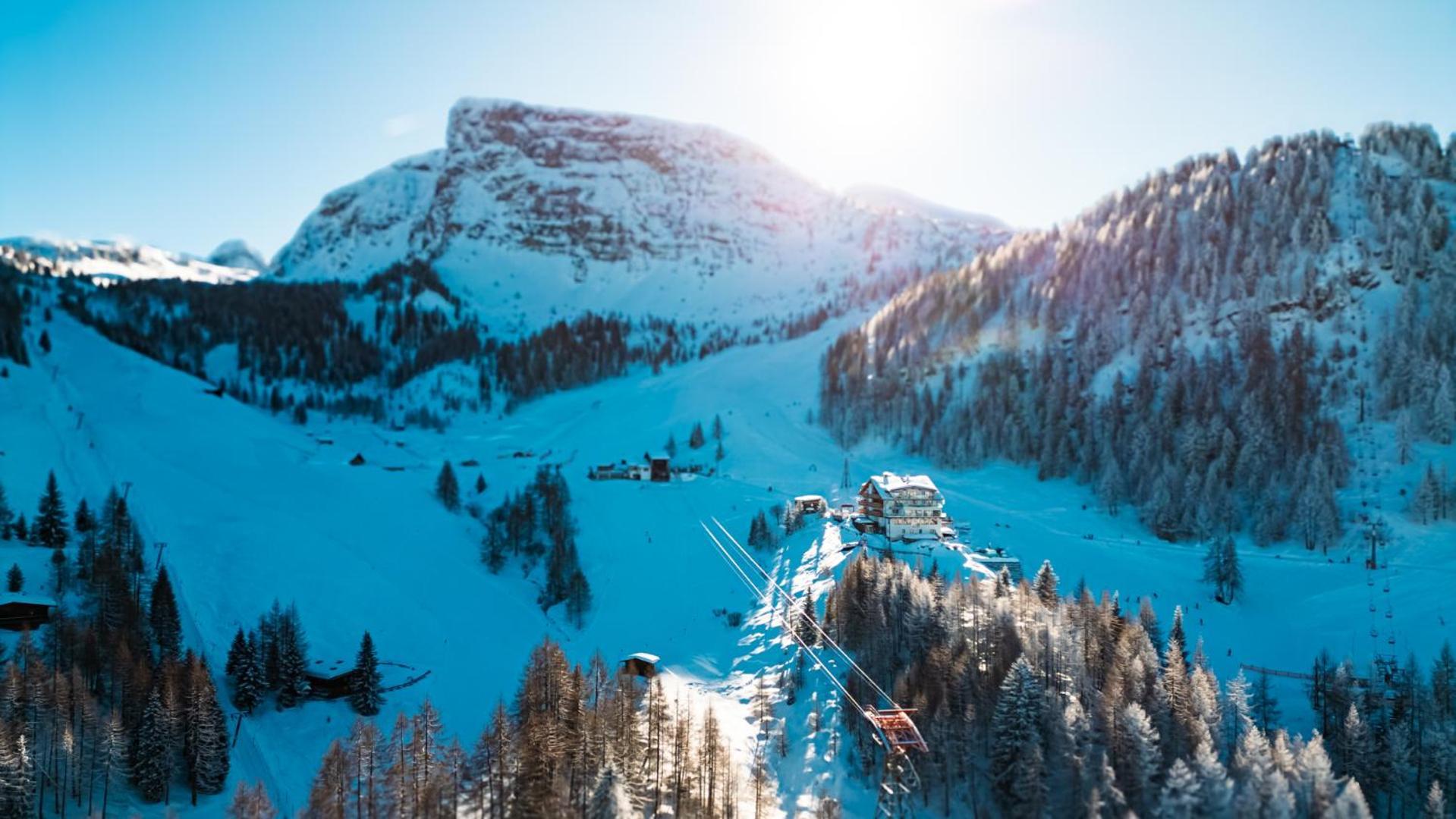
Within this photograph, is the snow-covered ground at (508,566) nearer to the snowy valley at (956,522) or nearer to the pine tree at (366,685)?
the snowy valley at (956,522)

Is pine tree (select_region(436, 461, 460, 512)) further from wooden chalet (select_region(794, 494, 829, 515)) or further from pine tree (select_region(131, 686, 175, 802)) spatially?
pine tree (select_region(131, 686, 175, 802))

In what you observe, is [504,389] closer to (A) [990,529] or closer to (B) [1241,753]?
(A) [990,529]

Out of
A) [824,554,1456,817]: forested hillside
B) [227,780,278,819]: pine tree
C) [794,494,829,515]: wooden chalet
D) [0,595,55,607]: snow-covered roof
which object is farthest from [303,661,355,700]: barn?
[794,494,829,515]: wooden chalet

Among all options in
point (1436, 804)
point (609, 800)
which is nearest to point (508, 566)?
point (609, 800)

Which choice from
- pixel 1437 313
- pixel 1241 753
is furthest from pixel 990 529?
pixel 1437 313

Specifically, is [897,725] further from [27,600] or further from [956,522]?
[27,600]
